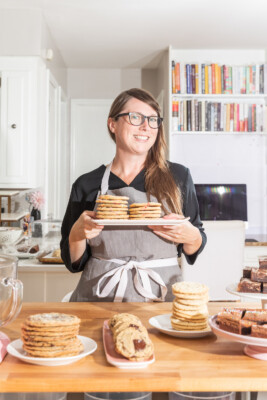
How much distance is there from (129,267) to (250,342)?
74cm

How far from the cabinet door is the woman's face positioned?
100 inches

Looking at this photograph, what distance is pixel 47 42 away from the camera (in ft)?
14.5

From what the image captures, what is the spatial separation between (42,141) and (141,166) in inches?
105

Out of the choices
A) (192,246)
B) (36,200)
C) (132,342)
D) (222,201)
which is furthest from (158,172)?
(222,201)

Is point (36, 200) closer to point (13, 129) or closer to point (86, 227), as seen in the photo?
point (13, 129)

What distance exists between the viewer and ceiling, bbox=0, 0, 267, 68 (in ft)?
12.8

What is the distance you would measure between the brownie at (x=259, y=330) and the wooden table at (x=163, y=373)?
60 mm

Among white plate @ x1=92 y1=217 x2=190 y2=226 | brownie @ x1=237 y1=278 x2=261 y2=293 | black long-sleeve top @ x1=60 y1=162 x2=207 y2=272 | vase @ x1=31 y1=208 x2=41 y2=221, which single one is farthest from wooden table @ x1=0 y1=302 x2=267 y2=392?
vase @ x1=31 y1=208 x2=41 y2=221

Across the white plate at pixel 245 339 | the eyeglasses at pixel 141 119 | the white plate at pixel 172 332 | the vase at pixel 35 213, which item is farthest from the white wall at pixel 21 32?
the white plate at pixel 245 339

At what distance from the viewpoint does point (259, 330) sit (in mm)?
984

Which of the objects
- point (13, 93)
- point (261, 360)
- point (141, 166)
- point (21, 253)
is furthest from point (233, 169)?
point (261, 360)

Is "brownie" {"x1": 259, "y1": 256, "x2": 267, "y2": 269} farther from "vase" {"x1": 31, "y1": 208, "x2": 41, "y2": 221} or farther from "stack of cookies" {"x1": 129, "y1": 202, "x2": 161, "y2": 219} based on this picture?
"vase" {"x1": 31, "y1": 208, "x2": 41, "y2": 221}

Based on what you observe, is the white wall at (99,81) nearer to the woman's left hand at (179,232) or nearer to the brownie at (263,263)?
the woman's left hand at (179,232)

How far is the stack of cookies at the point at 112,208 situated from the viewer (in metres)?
1.55
